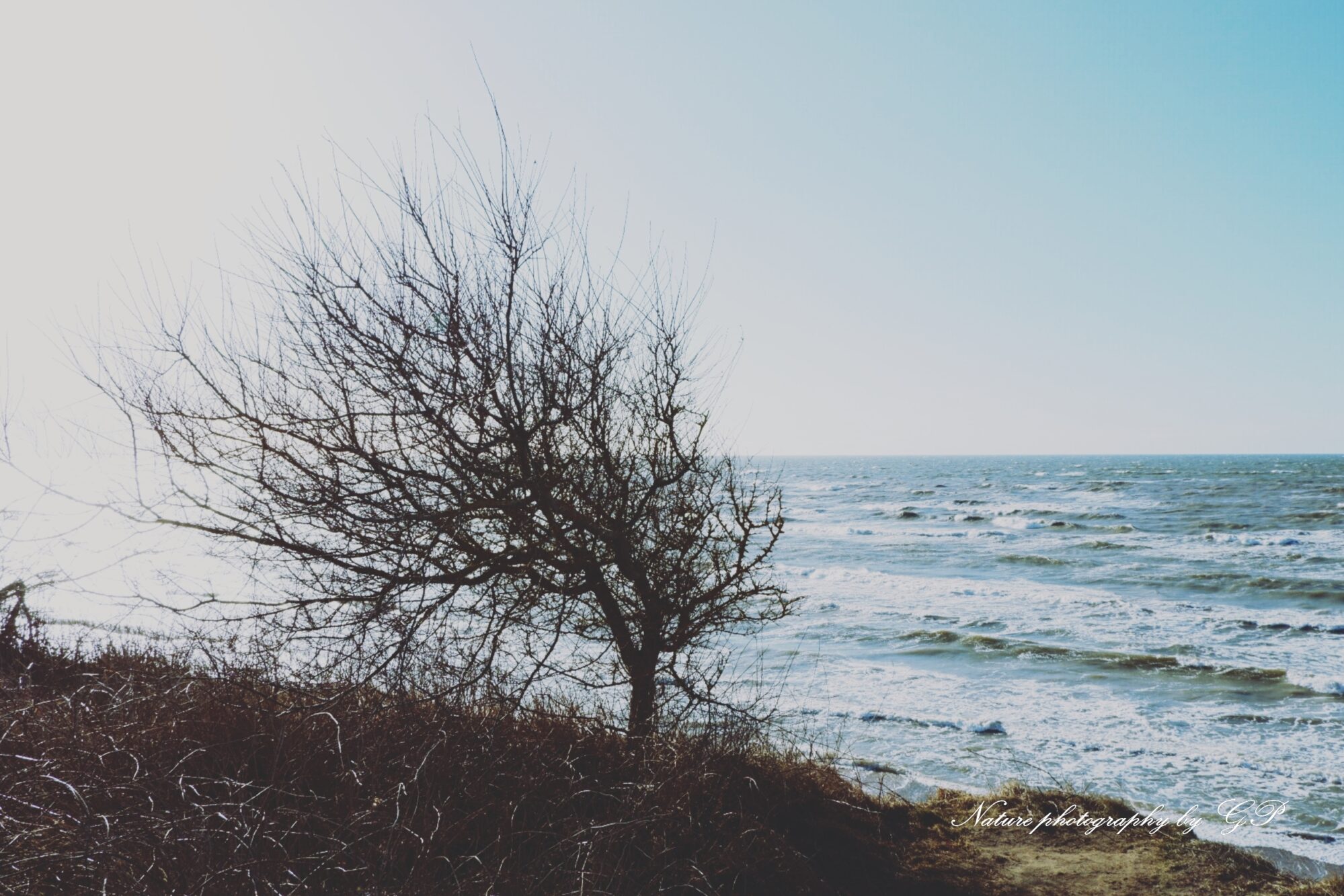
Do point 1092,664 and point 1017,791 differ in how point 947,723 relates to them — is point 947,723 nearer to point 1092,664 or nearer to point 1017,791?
point 1017,791

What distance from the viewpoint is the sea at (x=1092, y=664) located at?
952 cm

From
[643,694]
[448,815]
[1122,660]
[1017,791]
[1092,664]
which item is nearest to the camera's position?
[448,815]

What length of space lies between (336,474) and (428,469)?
1.94ft

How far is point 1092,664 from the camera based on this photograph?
15219 mm

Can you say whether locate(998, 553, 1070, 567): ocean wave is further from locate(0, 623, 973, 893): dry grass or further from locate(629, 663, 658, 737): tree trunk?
locate(629, 663, 658, 737): tree trunk

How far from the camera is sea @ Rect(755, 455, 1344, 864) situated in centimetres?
952

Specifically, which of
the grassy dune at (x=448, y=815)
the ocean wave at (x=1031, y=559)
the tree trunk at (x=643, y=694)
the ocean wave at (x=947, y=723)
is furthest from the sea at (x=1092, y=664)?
the grassy dune at (x=448, y=815)

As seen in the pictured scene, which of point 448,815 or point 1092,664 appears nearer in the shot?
point 448,815

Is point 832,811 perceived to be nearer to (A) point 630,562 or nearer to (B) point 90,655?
(A) point 630,562

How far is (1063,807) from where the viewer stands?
7.38m

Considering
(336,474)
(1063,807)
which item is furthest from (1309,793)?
(336,474)

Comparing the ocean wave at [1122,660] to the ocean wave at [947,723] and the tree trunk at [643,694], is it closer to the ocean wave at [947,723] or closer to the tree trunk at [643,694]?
the ocean wave at [947,723]

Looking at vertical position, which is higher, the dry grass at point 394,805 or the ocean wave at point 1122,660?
the dry grass at point 394,805

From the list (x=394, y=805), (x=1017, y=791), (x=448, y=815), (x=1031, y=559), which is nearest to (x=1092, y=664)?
(x=1017, y=791)
